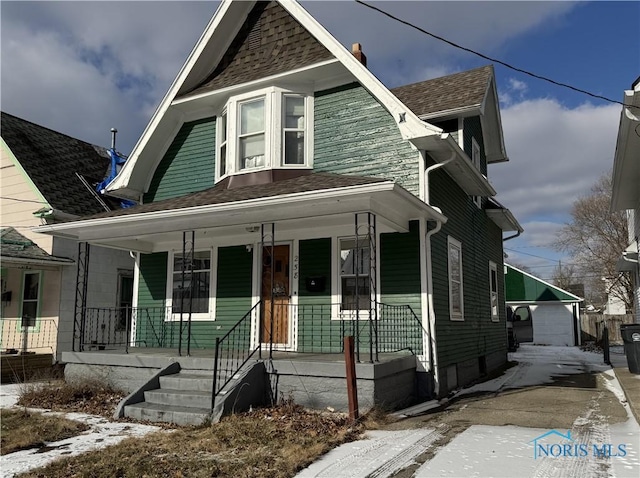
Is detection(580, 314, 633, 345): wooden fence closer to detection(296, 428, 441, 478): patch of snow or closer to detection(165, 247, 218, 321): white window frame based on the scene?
detection(165, 247, 218, 321): white window frame

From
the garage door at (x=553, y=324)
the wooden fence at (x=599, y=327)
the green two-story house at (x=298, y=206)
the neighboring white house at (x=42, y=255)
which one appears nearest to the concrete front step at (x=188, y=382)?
the green two-story house at (x=298, y=206)

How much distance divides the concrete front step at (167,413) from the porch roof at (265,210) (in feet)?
10.4

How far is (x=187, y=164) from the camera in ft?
39.7

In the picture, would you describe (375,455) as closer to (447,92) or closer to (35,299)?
(447,92)

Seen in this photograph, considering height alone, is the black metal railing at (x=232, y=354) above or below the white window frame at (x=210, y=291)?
below

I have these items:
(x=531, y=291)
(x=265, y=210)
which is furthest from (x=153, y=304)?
(x=531, y=291)

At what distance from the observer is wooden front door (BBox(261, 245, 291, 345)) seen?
10391 mm

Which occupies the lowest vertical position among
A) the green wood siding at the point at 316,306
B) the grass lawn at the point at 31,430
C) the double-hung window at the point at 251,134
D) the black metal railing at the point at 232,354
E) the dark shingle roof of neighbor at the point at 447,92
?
the grass lawn at the point at 31,430

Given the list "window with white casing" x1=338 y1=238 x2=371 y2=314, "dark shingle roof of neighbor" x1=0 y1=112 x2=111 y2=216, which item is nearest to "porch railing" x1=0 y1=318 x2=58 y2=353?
"dark shingle roof of neighbor" x1=0 y1=112 x2=111 y2=216

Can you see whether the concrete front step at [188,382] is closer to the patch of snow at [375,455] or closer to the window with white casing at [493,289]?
the patch of snow at [375,455]

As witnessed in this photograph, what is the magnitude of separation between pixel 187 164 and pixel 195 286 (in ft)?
9.12

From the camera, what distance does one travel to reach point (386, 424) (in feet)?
23.2

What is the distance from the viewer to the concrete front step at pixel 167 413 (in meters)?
7.19

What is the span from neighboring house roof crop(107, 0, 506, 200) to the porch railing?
419cm
